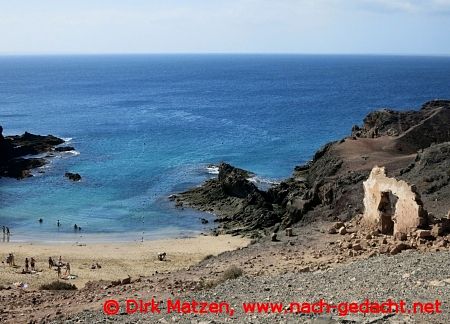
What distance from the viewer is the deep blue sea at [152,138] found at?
46312mm

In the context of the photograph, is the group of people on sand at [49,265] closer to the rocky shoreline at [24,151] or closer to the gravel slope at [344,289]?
the gravel slope at [344,289]

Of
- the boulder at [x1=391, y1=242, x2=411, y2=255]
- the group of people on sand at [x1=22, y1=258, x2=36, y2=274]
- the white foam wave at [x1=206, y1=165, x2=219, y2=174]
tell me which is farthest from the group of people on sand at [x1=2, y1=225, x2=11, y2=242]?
the boulder at [x1=391, y1=242, x2=411, y2=255]

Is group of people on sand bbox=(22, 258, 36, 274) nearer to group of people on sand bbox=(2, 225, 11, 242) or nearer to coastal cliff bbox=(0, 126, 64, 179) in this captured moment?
group of people on sand bbox=(2, 225, 11, 242)

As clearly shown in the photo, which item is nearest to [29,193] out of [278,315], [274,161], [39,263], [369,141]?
[39,263]

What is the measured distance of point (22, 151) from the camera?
6600 cm

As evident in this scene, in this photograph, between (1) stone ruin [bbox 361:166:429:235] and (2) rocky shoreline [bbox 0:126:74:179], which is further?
(2) rocky shoreline [bbox 0:126:74:179]

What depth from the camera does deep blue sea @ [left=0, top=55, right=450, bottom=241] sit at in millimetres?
46312

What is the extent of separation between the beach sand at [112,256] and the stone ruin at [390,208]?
1221 cm

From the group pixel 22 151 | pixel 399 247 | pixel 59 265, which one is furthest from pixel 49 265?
pixel 22 151

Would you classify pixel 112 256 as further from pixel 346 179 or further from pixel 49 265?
pixel 346 179

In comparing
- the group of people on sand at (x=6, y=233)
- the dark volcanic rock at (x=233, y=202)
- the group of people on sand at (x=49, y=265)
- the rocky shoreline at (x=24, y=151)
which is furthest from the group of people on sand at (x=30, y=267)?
the rocky shoreline at (x=24, y=151)

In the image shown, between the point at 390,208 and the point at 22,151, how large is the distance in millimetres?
51524

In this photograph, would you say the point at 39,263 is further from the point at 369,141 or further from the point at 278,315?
the point at 369,141

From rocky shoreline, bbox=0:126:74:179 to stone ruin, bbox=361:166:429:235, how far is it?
4131 cm
